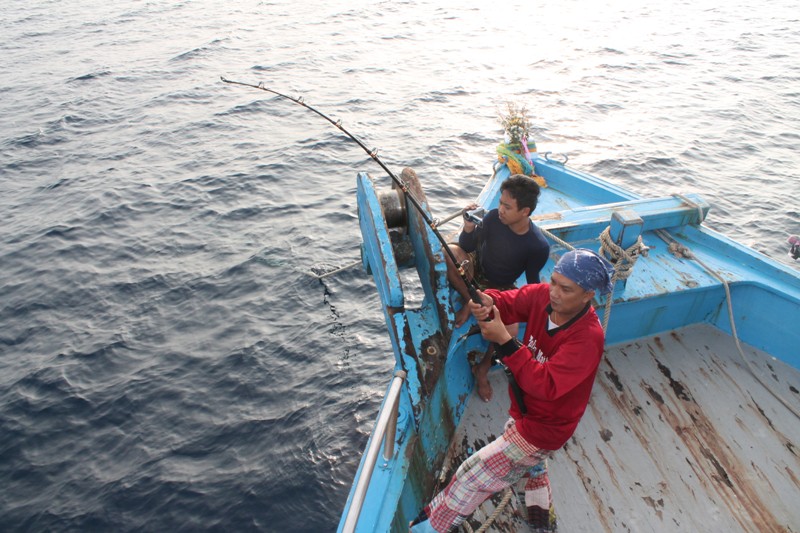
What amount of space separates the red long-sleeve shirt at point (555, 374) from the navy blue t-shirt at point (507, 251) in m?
1.15

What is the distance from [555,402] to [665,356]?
9.29 ft

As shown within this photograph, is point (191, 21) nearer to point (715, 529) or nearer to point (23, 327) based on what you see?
point (23, 327)

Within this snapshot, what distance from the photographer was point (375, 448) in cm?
286

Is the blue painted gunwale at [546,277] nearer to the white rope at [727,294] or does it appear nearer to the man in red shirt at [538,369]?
the white rope at [727,294]

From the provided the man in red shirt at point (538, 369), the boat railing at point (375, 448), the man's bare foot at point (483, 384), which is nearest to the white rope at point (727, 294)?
the man's bare foot at point (483, 384)

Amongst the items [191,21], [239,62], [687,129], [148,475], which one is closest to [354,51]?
[239,62]

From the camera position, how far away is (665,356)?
5262 millimetres

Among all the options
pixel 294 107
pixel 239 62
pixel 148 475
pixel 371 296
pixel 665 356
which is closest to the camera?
pixel 665 356

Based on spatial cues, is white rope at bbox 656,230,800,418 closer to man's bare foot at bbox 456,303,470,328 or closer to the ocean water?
man's bare foot at bbox 456,303,470,328

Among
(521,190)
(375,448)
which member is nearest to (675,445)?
(521,190)

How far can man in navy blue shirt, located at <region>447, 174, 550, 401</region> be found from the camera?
4.21 m

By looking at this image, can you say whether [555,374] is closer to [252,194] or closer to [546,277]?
[546,277]

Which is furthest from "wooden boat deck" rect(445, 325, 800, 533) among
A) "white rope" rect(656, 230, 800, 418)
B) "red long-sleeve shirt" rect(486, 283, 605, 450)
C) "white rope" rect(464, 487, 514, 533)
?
"red long-sleeve shirt" rect(486, 283, 605, 450)

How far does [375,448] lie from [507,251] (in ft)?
7.32
